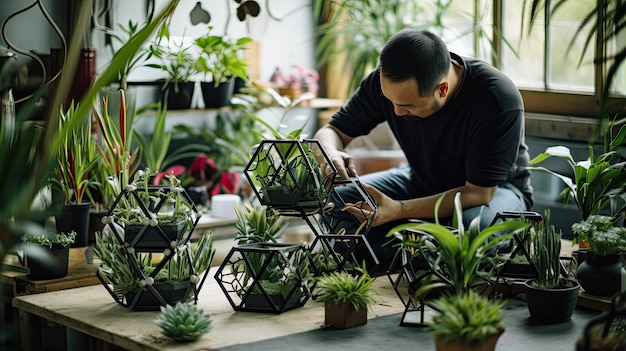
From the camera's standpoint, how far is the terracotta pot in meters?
2.16

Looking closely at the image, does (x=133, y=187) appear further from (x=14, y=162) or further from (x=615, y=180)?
(x=615, y=180)

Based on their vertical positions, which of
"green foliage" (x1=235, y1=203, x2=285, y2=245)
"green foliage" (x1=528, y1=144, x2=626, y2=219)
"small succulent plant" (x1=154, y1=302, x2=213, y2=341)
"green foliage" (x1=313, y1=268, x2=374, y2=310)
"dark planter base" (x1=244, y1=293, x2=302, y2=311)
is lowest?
"dark planter base" (x1=244, y1=293, x2=302, y2=311)

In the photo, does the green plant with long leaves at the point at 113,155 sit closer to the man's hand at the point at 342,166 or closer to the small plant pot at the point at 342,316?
the man's hand at the point at 342,166

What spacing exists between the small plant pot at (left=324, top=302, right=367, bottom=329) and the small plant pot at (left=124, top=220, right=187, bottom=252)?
0.51 metres

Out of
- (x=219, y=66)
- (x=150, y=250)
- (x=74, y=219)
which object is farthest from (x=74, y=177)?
(x=219, y=66)

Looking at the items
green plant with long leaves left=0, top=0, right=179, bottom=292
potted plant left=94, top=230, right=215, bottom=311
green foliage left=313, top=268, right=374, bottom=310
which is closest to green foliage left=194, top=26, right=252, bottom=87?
potted plant left=94, top=230, right=215, bottom=311

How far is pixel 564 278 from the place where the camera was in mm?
2797

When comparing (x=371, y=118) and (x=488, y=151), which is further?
(x=371, y=118)

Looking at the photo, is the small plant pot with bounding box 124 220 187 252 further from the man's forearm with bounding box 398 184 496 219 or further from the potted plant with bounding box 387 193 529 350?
the man's forearm with bounding box 398 184 496 219

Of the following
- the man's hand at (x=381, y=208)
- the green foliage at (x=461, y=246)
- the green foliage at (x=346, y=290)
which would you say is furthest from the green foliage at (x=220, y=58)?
the green foliage at (x=461, y=246)

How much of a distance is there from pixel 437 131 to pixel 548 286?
2.98 feet

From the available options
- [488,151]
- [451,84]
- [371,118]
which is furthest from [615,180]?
[371,118]

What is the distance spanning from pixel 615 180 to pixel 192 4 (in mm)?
2483

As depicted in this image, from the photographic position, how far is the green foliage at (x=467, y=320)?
215cm
